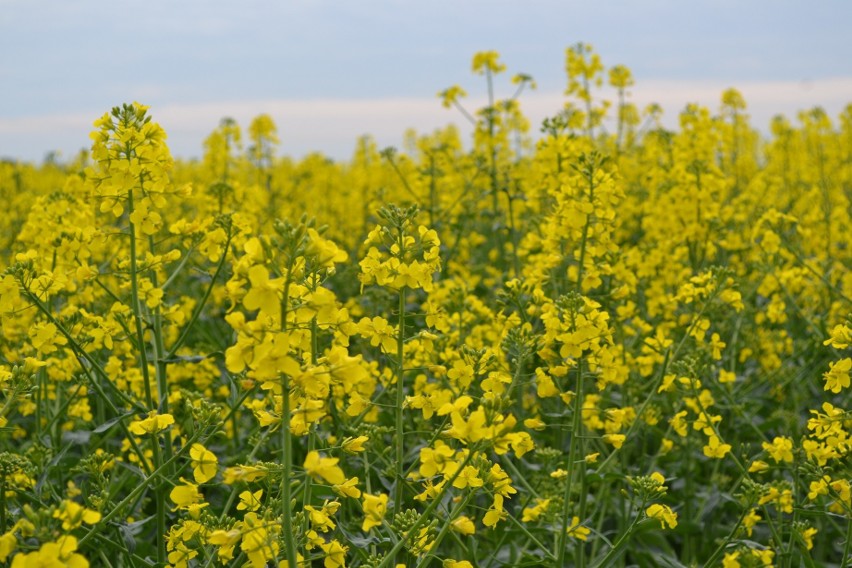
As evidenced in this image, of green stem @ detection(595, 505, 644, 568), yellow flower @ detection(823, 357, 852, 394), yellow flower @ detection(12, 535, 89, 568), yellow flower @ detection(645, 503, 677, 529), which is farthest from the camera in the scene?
yellow flower @ detection(823, 357, 852, 394)

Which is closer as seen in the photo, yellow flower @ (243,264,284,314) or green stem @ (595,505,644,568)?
yellow flower @ (243,264,284,314)

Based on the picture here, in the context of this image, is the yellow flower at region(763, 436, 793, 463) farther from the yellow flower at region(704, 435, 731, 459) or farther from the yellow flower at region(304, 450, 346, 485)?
the yellow flower at region(304, 450, 346, 485)

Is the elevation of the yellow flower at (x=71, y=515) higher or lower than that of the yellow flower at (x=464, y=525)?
higher

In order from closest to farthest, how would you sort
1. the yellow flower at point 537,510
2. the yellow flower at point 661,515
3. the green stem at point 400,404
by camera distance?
the green stem at point 400,404, the yellow flower at point 661,515, the yellow flower at point 537,510

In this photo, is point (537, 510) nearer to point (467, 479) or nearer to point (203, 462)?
point (467, 479)

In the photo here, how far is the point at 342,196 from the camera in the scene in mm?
11414

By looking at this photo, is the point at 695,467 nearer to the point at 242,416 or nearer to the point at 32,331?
the point at 242,416

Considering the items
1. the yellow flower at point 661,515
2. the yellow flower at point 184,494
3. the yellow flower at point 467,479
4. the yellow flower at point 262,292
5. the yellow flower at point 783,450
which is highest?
the yellow flower at point 262,292

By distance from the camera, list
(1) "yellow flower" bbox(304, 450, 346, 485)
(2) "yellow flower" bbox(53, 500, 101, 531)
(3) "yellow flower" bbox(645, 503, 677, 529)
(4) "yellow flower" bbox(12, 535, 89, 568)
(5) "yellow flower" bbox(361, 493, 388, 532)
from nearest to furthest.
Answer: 1. (4) "yellow flower" bbox(12, 535, 89, 568)
2. (2) "yellow flower" bbox(53, 500, 101, 531)
3. (1) "yellow flower" bbox(304, 450, 346, 485)
4. (5) "yellow flower" bbox(361, 493, 388, 532)
5. (3) "yellow flower" bbox(645, 503, 677, 529)

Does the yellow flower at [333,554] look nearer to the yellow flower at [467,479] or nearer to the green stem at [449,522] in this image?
the green stem at [449,522]

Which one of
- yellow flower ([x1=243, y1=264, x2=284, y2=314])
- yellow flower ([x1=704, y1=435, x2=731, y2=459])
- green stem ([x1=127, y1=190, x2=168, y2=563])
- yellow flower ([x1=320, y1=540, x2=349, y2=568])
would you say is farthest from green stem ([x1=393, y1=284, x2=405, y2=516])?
yellow flower ([x1=704, y1=435, x2=731, y2=459])

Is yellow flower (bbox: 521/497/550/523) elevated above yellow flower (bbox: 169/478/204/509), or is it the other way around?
yellow flower (bbox: 169/478/204/509)

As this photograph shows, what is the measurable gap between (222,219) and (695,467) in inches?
121

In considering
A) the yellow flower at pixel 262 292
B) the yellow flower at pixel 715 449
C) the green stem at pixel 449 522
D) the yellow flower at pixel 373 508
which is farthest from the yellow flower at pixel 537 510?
the yellow flower at pixel 262 292
